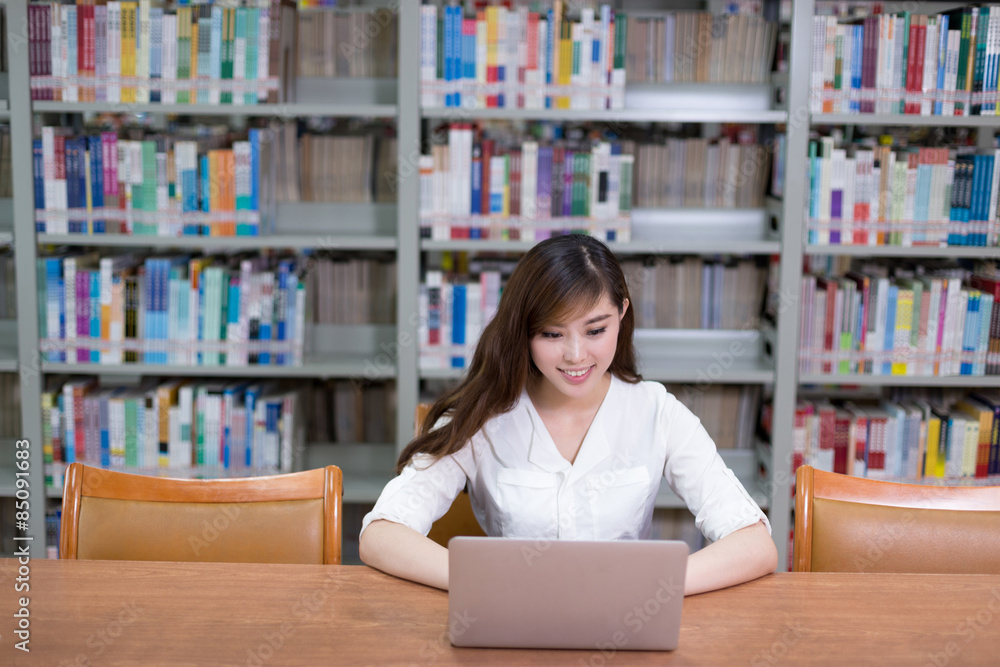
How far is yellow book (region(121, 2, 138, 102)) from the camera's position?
272 cm

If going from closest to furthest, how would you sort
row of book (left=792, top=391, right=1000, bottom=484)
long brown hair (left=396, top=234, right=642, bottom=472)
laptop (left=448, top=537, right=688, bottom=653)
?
laptop (left=448, top=537, right=688, bottom=653) → long brown hair (left=396, top=234, right=642, bottom=472) → row of book (left=792, top=391, right=1000, bottom=484)

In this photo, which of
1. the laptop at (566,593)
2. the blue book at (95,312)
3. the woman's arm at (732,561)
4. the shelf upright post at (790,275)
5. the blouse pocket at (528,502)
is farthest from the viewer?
the blue book at (95,312)

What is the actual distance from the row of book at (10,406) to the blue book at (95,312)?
36 centimetres

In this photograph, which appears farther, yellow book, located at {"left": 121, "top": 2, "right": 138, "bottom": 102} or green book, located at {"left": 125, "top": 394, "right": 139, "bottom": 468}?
green book, located at {"left": 125, "top": 394, "right": 139, "bottom": 468}

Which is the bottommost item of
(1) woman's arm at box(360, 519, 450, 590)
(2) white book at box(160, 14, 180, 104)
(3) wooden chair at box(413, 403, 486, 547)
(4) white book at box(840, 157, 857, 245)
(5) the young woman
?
(3) wooden chair at box(413, 403, 486, 547)

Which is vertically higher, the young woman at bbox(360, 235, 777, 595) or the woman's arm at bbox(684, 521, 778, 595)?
the young woman at bbox(360, 235, 777, 595)

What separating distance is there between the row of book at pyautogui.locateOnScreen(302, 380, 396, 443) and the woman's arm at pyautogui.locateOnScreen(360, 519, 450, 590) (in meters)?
1.49

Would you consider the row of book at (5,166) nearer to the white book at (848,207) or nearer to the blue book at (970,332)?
the white book at (848,207)

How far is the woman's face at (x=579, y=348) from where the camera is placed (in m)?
1.67

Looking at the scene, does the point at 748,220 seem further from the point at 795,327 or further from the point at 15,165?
the point at 15,165

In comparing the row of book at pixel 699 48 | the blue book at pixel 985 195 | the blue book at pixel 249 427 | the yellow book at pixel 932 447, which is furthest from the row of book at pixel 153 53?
the yellow book at pixel 932 447

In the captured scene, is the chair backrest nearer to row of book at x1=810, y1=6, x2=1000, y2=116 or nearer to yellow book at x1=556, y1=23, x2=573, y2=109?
yellow book at x1=556, y1=23, x2=573, y2=109

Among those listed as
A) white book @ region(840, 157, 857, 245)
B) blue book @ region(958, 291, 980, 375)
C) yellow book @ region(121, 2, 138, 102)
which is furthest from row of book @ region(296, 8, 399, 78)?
blue book @ region(958, 291, 980, 375)

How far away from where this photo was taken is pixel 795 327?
2.82 meters
